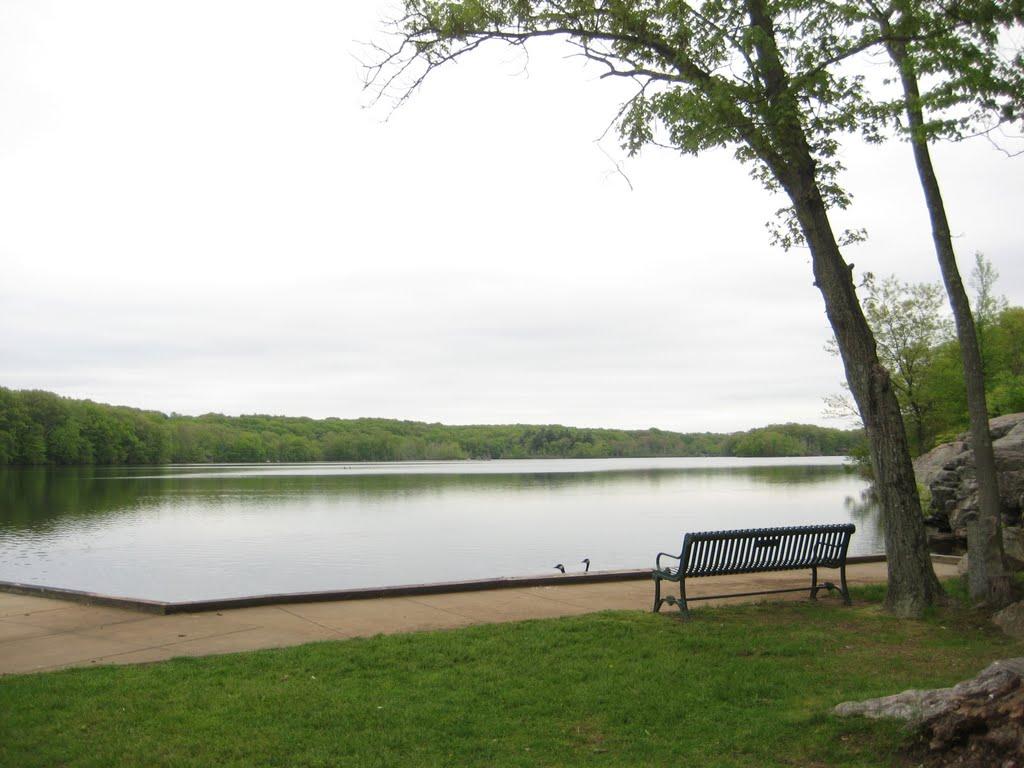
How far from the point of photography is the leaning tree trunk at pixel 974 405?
312 inches

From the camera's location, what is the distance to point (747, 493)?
5091 centimetres

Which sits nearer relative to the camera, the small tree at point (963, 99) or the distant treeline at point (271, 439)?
the small tree at point (963, 99)

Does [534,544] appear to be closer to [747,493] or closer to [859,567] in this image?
[859,567]

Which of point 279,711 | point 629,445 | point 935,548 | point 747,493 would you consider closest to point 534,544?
point 935,548

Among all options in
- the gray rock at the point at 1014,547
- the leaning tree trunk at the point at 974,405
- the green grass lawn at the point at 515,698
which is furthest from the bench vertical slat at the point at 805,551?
the gray rock at the point at 1014,547

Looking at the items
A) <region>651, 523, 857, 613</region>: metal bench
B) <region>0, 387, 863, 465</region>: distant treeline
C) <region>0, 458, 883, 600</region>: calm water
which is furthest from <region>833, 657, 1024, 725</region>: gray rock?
<region>0, 387, 863, 465</region>: distant treeline

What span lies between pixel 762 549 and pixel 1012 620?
2.26m

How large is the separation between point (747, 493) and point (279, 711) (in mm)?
48728

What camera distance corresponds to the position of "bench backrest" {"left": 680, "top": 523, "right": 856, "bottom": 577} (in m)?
8.21

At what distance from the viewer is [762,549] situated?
8.57 metres

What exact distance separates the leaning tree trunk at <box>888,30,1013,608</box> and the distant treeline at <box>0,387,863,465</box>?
244 ft

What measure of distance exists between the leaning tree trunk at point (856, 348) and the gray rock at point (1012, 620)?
0.68 metres

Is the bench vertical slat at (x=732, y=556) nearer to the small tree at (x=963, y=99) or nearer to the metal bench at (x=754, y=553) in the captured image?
the metal bench at (x=754, y=553)

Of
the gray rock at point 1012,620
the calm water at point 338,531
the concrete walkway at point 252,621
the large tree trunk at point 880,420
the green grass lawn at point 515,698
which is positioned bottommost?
the calm water at point 338,531
